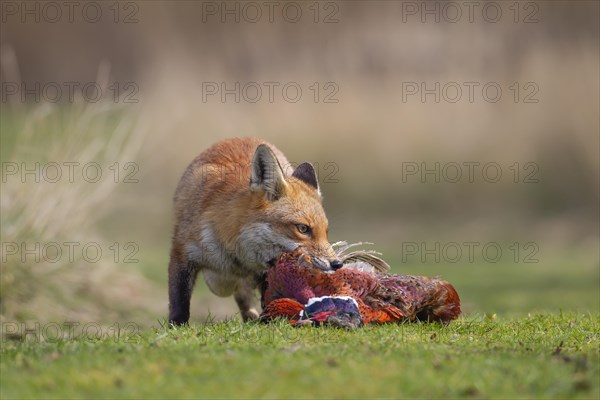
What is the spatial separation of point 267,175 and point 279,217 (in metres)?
0.42

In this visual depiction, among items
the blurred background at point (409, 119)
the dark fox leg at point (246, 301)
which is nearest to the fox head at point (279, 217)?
the dark fox leg at point (246, 301)

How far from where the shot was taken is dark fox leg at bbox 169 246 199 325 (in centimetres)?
830

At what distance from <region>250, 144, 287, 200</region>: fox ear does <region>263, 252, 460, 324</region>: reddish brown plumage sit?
0.71 m

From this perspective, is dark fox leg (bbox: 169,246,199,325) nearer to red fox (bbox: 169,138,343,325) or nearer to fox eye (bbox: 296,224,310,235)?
red fox (bbox: 169,138,343,325)

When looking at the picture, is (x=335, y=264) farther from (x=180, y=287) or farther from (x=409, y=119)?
(x=409, y=119)

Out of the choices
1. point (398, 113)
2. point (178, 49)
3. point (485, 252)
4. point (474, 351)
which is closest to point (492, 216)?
point (485, 252)

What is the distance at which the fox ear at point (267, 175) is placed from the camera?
7961 mm

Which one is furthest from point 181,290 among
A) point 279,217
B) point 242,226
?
point 279,217

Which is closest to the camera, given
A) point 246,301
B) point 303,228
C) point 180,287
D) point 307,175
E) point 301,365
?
point 301,365

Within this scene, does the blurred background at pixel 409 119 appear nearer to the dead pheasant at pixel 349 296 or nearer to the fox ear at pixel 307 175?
the fox ear at pixel 307 175

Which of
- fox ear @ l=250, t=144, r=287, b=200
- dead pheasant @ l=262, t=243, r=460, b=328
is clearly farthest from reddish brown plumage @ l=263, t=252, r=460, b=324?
fox ear @ l=250, t=144, r=287, b=200

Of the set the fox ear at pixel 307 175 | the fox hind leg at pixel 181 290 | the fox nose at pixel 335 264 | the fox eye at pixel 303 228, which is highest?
the fox ear at pixel 307 175

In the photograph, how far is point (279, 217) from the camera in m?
7.86

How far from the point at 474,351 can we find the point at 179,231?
→ 11.3ft
